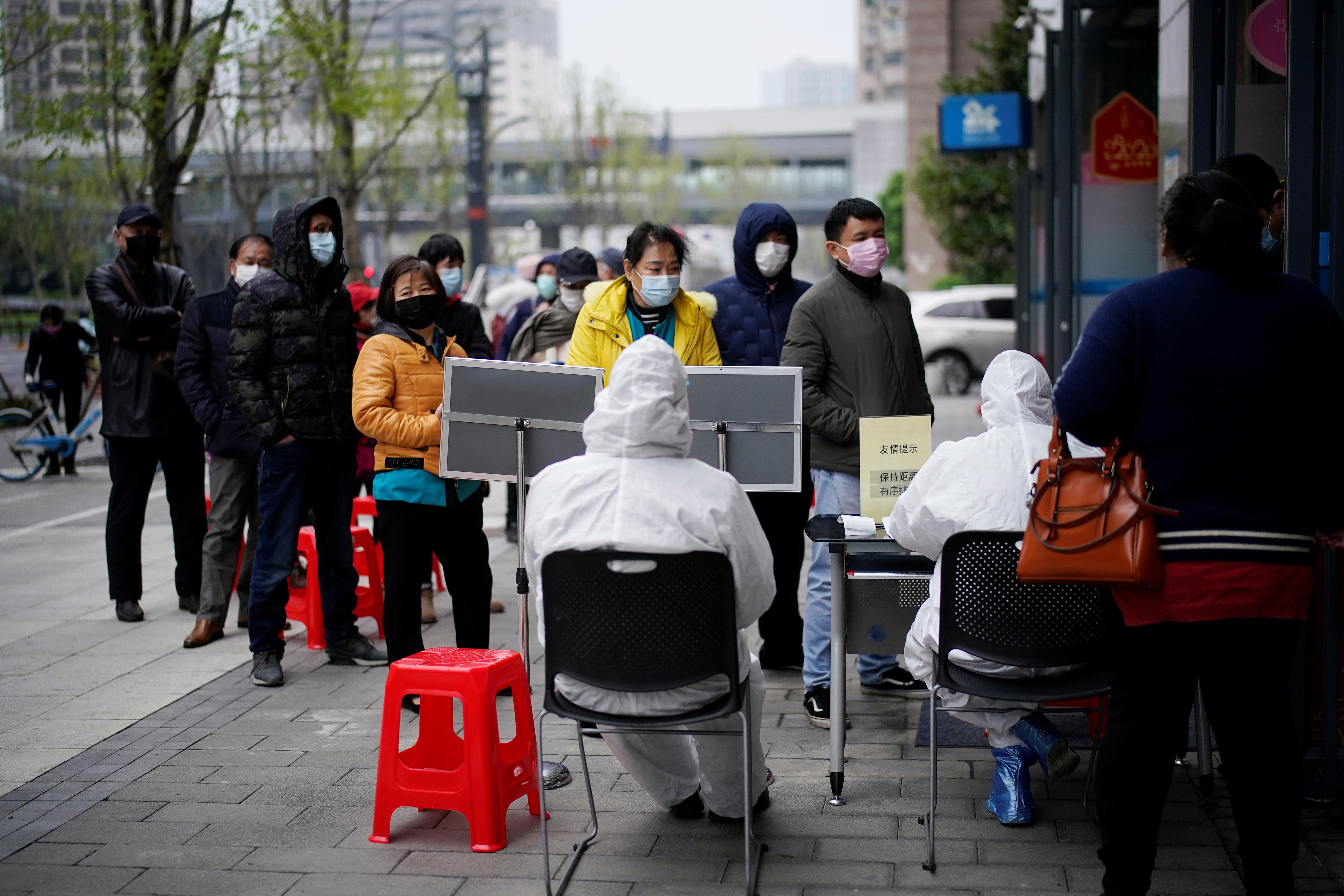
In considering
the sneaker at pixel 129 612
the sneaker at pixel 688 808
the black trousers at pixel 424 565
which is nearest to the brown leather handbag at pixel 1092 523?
the sneaker at pixel 688 808

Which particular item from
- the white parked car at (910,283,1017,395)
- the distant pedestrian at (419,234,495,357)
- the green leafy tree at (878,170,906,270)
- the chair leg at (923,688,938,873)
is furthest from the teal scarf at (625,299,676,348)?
the green leafy tree at (878,170,906,270)

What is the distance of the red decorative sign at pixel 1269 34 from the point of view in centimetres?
514

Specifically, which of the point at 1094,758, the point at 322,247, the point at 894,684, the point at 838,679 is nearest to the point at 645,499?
the point at 838,679

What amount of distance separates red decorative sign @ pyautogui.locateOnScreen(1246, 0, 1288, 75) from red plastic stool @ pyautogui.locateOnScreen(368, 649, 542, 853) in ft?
11.9

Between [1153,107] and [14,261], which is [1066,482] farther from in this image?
[14,261]

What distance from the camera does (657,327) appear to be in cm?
527

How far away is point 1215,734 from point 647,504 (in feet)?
5.03

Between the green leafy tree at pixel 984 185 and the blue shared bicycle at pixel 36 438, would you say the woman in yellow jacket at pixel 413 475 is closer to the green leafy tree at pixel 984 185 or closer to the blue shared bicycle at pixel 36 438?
the blue shared bicycle at pixel 36 438

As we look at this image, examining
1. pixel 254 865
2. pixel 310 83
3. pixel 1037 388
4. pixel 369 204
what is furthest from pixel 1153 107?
pixel 369 204

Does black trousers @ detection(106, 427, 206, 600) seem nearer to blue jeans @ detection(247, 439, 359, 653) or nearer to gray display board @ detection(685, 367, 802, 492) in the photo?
blue jeans @ detection(247, 439, 359, 653)

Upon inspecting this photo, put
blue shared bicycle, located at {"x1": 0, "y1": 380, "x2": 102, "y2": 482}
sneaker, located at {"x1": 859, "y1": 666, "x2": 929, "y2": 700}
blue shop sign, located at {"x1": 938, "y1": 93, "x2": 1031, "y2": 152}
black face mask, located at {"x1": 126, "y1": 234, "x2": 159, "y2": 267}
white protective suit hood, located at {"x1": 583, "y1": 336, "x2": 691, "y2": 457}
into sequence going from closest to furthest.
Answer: white protective suit hood, located at {"x1": 583, "y1": 336, "x2": 691, "y2": 457} < sneaker, located at {"x1": 859, "y1": 666, "x2": 929, "y2": 700} < black face mask, located at {"x1": 126, "y1": 234, "x2": 159, "y2": 267} < blue shared bicycle, located at {"x1": 0, "y1": 380, "x2": 102, "y2": 482} < blue shop sign, located at {"x1": 938, "y1": 93, "x2": 1031, "y2": 152}

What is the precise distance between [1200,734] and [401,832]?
100.0 inches

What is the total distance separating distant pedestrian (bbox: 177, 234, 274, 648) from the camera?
20.9 ft

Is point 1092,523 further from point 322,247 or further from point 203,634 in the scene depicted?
point 203,634
